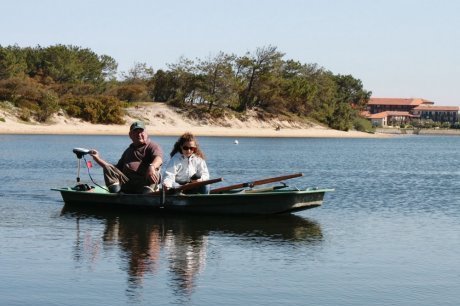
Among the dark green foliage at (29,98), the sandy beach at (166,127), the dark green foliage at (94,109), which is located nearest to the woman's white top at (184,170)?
the sandy beach at (166,127)

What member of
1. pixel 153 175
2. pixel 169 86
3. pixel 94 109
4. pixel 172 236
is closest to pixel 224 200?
pixel 153 175

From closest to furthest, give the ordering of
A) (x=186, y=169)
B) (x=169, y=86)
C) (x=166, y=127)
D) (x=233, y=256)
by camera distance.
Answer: (x=233, y=256)
(x=186, y=169)
(x=166, y=127)
(x=169, y=86)

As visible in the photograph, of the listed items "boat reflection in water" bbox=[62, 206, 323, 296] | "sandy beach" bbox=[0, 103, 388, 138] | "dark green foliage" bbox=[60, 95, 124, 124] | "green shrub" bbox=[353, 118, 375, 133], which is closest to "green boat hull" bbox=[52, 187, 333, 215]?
"boat reflection in water" bbox=[62, 206, 323, 296]

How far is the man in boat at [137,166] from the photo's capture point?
19062mm

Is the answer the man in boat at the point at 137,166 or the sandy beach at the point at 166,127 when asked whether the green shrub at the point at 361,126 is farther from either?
the man in boat at the point at 137,166

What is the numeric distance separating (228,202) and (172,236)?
9.45 feet

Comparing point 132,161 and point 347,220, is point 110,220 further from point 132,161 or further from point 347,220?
point 347,220

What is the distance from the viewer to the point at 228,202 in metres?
19.5

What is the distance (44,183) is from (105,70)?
10346 centimetres

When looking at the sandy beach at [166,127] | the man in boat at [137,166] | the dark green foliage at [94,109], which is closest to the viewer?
the man in boat at [137,166]

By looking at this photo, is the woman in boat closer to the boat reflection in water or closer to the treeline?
the boat reflection in water

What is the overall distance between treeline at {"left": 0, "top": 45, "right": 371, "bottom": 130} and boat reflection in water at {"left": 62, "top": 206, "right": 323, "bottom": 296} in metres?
70.5

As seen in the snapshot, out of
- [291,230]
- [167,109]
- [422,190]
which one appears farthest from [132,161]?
[167,109]

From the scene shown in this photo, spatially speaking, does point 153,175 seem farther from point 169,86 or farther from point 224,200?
point 169,86
